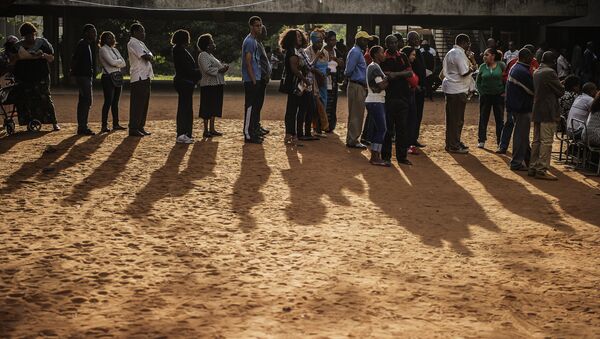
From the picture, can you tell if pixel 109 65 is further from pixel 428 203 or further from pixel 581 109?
pixel 581 109

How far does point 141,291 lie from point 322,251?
1.70 m

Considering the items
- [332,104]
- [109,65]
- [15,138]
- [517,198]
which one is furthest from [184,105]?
[517,198]

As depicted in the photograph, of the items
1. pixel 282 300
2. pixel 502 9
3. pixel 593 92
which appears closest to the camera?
pixel 282 300

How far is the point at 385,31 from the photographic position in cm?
3278

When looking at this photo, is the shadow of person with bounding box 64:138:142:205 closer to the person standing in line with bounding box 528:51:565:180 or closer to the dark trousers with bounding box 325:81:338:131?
the dark trousers with bounding box 325:81:338:131

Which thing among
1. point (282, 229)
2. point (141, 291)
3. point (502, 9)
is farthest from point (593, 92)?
point (502, 9)

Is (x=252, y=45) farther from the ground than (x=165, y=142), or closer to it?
farther from the ground

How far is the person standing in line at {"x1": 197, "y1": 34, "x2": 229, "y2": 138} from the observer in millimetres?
12766

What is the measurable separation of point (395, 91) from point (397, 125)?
484mm

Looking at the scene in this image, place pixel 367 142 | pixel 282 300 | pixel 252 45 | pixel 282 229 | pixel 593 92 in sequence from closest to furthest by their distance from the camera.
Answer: pixel 282 300 → pixel 282 229 → pixel 593 92 → pixel 252 45 → pixel 367 142

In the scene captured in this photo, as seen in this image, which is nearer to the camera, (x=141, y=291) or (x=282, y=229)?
(x=141, y=291)

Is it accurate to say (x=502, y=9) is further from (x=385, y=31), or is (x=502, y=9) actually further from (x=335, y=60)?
(x=335, y=60)

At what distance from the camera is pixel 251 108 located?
12367 mm

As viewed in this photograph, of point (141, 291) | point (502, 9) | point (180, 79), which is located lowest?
point (141, 291)
